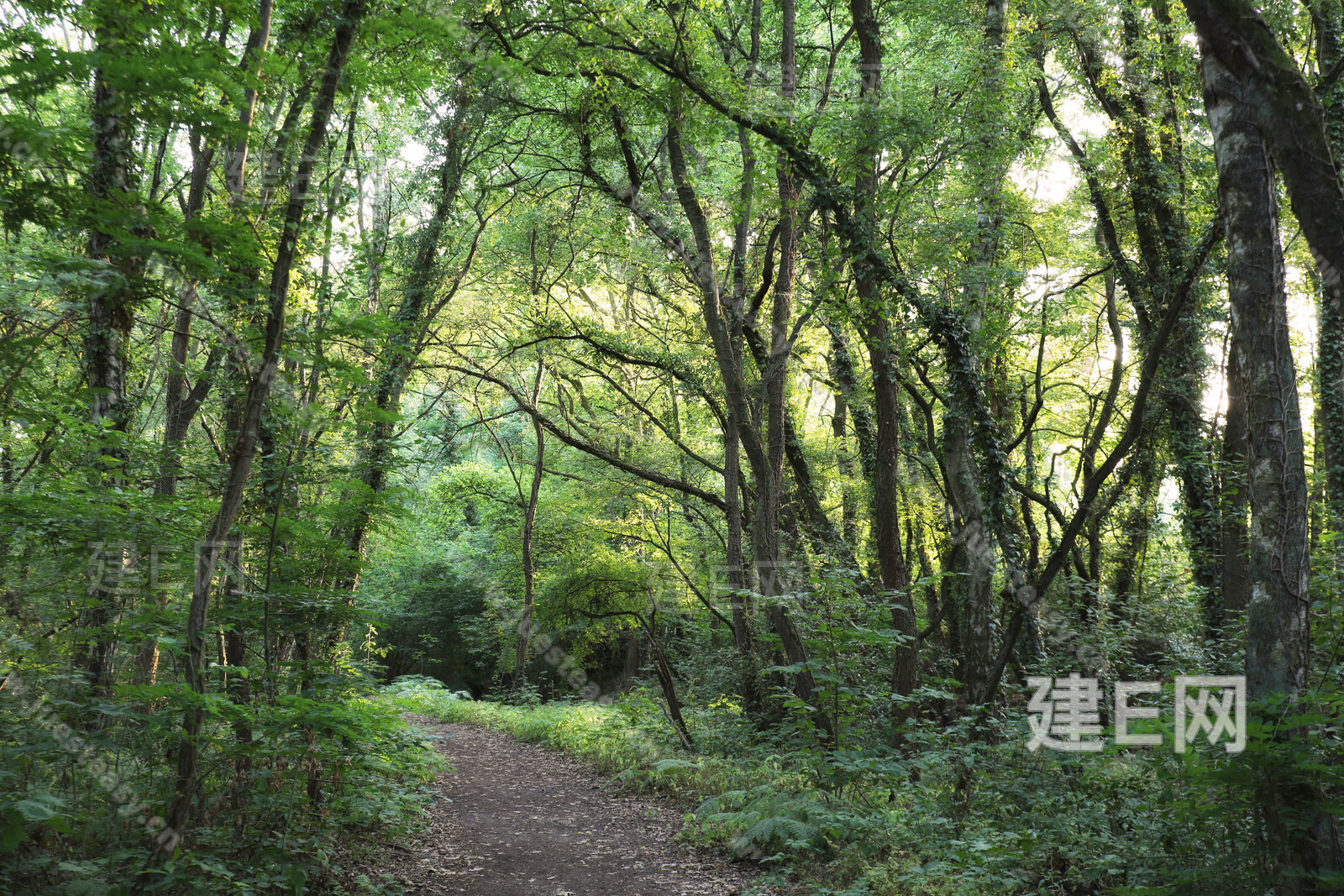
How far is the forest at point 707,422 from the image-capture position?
392 cm

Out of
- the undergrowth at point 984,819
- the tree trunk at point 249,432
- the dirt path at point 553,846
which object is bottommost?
the dirt path at point 553,846

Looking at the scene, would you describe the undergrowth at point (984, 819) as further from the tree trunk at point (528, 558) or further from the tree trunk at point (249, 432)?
the tree trunk at point (528, 558)

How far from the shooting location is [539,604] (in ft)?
65.1

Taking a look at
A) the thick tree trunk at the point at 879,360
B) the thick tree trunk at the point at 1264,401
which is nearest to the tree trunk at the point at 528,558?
the thick tree trunk at the point at 879,360

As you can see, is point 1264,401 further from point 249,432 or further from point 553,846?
point 553,846

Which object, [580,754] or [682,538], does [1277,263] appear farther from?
[682,538]

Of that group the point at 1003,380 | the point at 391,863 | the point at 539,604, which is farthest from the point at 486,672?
the point at 391,863

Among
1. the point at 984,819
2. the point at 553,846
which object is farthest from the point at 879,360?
the point at 553,846

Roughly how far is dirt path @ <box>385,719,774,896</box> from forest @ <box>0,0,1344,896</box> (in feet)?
0.66

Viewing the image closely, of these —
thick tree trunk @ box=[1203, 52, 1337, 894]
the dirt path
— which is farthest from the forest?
the dirt path

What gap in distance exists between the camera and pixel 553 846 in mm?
6871

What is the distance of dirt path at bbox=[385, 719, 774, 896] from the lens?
223 inches

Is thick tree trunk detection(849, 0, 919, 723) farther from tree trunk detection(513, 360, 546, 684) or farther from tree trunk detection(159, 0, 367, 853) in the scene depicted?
tree trunk detection(513, 360, 546, 684)

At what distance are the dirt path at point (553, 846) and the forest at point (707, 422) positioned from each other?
0.66 ft
